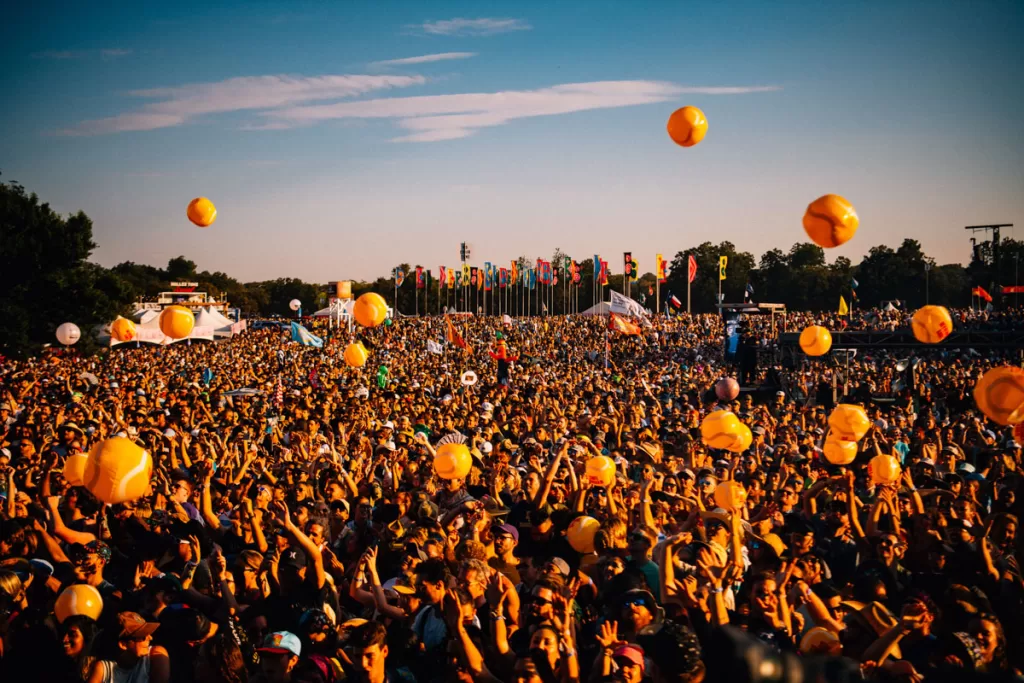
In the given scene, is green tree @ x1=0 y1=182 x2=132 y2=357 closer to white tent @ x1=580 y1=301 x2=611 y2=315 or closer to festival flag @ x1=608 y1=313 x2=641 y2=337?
festival flag @ x1=608 y1=313 x2=641 y2=337

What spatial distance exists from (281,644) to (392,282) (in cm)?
8156

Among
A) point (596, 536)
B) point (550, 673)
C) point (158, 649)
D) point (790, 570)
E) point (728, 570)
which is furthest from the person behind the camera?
point (596, 536)

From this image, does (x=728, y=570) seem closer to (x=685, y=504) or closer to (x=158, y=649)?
(x=685, y=504)

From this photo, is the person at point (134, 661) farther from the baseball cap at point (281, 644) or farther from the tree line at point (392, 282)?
A: the tree line at point (392, 282)

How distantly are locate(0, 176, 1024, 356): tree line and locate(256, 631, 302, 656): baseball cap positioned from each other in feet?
69.1

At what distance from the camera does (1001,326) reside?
27.6 metres

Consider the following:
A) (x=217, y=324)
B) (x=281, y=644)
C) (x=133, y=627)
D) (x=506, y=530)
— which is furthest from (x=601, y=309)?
(x=281, y=644)

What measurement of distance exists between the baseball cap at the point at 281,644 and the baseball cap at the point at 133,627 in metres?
0.61

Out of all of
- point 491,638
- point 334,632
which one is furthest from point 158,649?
point 491,638

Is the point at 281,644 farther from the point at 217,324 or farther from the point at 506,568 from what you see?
the point at 217,324

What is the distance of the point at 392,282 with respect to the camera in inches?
3295

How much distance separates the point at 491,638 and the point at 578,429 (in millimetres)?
8377

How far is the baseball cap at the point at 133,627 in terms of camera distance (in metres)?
3.62

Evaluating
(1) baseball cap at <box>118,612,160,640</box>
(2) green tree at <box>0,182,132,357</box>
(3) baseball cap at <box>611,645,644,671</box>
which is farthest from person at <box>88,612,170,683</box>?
(2) green tree at <box>0,182,132,357</box>
